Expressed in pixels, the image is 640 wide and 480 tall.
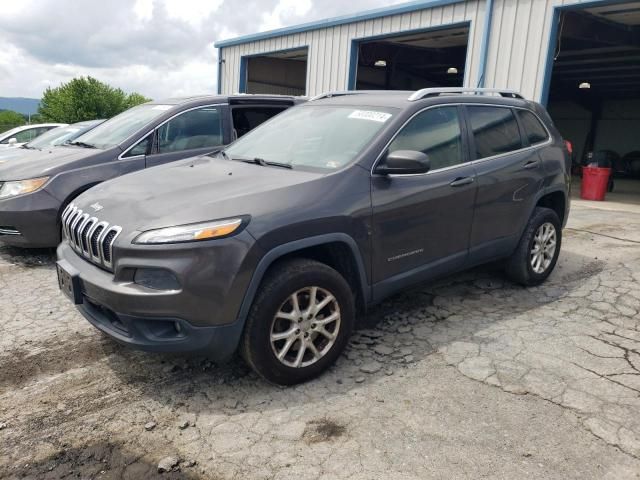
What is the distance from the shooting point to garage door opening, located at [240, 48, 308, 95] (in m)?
17.8

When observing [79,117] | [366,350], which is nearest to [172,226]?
[366,350]

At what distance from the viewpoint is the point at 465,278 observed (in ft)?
16.2

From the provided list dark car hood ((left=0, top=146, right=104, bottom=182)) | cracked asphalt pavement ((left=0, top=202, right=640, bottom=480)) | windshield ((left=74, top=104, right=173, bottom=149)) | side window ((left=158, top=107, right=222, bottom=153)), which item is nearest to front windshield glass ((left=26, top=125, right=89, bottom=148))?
windshield ((left=74, top=104, right=173, bottom=149))

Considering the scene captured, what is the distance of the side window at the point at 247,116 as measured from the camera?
6199 mm

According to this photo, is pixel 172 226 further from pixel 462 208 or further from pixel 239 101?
pixel 239 101

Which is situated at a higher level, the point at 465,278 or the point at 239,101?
the point at 239,101

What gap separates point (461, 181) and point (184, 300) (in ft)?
7.22

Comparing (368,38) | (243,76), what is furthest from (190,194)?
(243,76)

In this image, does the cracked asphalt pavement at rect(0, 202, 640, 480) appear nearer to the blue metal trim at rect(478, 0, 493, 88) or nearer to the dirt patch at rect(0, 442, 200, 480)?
the dirt patch at rect(0, 442, 200, 480)

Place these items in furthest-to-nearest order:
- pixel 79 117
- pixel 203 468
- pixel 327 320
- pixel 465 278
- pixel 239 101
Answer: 1. pixel 79 117
2. pixel 239 101
3. pixel 465 278
4. pixel 327 320
5. pixel 203 468

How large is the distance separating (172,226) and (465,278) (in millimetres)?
3166

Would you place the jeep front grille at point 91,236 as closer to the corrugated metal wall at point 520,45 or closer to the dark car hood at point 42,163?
the dark car hood at point 42,163

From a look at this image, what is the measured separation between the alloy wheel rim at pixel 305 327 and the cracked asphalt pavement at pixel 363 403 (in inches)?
7.6

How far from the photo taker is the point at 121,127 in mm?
5836
